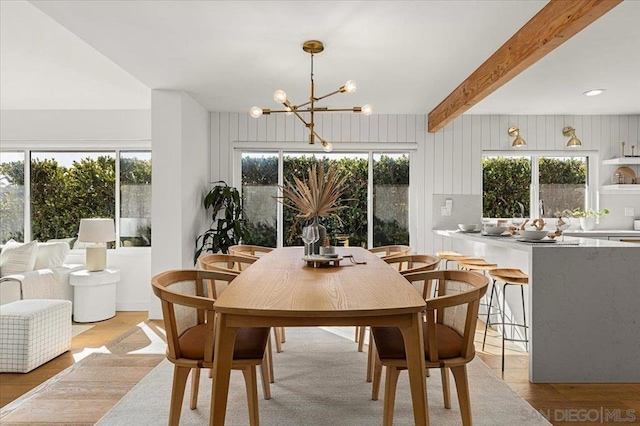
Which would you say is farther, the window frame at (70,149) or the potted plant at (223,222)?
the window frame at (70,149)

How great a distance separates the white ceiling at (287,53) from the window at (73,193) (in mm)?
664

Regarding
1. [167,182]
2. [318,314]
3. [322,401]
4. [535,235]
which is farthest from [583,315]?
[167,182]

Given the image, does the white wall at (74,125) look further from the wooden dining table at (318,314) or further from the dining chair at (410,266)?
the wooden dining table at (318,314)

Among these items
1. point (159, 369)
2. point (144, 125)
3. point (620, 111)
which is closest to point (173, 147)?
point (144, 125)

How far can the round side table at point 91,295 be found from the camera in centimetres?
450

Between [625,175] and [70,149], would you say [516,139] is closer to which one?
[625,175]

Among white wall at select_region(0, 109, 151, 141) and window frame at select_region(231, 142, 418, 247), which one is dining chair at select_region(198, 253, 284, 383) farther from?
white wall at select_region(0, 109, 151, 141)

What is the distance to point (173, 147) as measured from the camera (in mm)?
4508

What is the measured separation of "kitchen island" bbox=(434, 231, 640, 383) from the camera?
9.41 feet

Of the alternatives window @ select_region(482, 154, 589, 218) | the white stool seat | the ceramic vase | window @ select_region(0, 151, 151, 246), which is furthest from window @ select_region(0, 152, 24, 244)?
the ceramic vase

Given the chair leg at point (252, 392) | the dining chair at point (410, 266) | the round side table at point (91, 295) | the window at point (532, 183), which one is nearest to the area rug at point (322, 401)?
the dining chair at point (410, 266)

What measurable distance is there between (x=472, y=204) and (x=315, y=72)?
9.51 feet

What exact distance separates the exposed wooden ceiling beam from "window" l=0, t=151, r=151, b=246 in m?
3.82

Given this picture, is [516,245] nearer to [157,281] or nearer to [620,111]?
[157,281]
